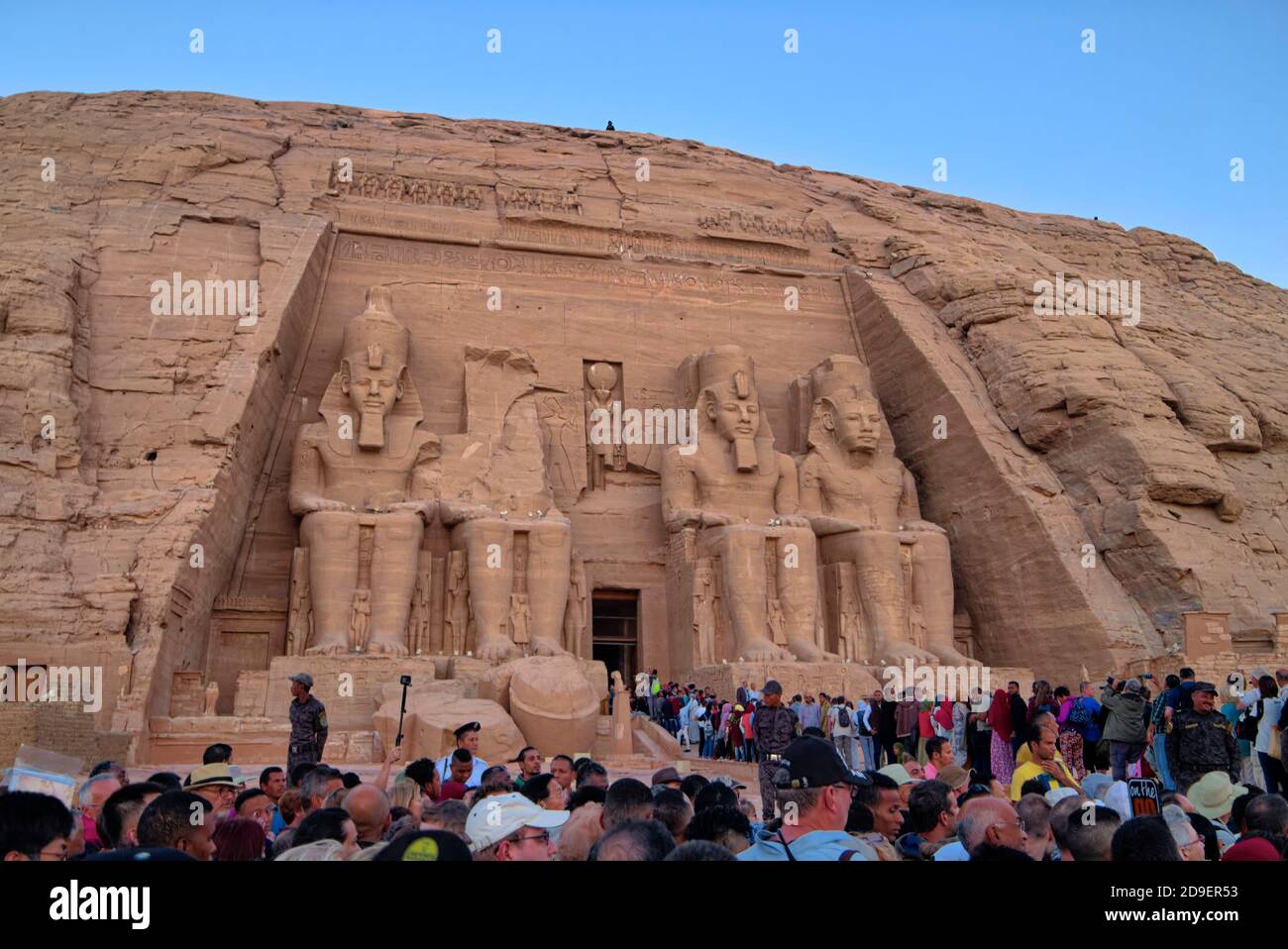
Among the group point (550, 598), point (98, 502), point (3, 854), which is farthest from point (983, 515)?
point (3, 854)

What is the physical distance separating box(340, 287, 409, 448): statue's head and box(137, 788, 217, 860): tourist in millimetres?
10011

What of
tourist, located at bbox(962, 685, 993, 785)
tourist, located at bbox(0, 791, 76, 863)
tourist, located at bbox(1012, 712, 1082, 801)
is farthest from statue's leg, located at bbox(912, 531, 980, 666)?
tourist, located at bbox(0, 791, 76, 863)

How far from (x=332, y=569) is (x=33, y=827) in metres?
9.50

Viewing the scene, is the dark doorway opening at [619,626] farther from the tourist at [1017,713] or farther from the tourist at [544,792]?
the tourist at [544,792]

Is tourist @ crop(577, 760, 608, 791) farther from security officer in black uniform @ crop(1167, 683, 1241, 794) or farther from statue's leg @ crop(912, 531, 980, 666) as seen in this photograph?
statue's leg @ crop(912, 531, 980, 666)

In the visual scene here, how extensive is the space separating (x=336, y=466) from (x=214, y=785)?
9.35 m

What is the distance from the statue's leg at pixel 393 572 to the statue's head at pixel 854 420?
517cm

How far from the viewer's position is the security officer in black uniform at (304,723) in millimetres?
5598

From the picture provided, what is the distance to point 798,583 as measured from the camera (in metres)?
12.8

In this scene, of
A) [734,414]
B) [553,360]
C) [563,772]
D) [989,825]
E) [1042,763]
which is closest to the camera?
[989,825]

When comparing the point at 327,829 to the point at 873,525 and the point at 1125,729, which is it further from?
the point at 873,525

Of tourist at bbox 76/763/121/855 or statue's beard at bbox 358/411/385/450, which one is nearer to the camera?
tourist at bbox 76/763/121/855

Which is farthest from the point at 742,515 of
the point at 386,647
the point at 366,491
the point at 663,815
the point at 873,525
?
the point at 663,815

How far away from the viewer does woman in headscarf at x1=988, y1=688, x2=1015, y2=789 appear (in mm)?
6777
